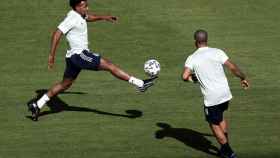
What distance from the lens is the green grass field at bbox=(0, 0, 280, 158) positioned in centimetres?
1417

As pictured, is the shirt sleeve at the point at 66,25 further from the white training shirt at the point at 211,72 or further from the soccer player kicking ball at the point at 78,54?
the white training shirt at the point at 211,72

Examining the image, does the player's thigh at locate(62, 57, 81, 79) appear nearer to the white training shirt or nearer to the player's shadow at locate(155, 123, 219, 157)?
the player's shadow at locate(155, 123, 219, 157)

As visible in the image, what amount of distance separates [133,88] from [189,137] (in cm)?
359

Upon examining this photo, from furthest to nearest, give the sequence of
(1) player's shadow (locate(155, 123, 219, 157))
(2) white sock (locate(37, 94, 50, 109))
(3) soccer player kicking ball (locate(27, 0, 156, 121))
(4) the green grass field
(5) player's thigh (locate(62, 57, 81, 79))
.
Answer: (2) white sock (locate(37, 94, 50, 109)) < (5) player's thigh (locate(62, 57, 81, 79)) < (3) soccer player kicking ball (locate(27, 0, 156, 121)) < (4) the green grass field < (1) player's shadow (locate(155, 123, 219, 157))

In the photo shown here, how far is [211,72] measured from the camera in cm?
1288

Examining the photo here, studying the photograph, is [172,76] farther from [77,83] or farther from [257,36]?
[257,36]

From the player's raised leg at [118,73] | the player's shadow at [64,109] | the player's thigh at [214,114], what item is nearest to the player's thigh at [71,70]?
the player's raised leg at [118,73]

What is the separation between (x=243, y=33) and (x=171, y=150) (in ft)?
29.0

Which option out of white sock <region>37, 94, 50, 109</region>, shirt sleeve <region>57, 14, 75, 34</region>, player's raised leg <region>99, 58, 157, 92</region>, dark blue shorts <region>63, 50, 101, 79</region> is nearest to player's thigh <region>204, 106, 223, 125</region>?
player's raised leg <region>99, 58, 157, 92</region>

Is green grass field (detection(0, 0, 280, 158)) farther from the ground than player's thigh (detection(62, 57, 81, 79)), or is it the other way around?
player's thigh (detection(62, 57, 81, 79))

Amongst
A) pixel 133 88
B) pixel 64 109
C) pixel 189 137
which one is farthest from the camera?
pixel 133 88

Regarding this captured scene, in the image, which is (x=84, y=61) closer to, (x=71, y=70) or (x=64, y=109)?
(x=71, y=70)

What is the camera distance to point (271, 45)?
21.0m

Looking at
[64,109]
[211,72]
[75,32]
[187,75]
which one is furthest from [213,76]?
[64,109]
